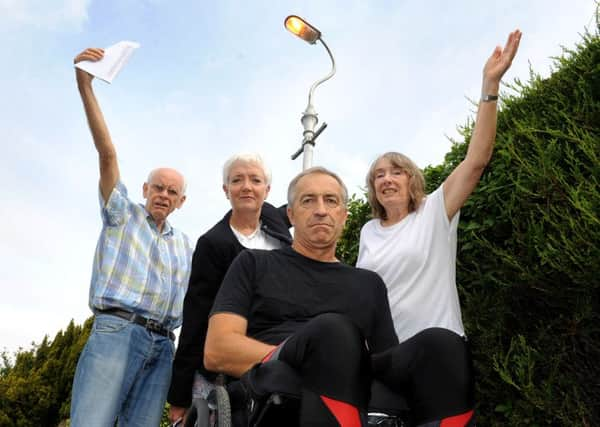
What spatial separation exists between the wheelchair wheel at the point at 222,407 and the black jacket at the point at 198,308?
52 centimetres

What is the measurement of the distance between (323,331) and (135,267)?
5.65 feet

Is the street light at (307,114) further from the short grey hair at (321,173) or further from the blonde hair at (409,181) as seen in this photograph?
the short grey hair at (321,173)

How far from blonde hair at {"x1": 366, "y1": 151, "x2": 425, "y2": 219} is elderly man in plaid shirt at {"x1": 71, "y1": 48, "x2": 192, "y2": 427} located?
1.18 metres

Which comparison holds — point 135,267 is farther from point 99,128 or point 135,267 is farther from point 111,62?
point 111,62

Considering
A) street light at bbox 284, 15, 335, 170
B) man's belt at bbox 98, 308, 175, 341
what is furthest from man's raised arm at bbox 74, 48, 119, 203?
street light at bbox 284, 15, 335, 170

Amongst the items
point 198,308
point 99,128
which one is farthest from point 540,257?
point 99,128

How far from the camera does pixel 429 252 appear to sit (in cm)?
244

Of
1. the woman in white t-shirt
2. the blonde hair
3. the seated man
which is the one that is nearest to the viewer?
the seated man

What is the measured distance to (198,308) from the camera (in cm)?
248

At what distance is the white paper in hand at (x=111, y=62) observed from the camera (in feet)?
9.56

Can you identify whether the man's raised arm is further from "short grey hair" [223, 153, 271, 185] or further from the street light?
the street light

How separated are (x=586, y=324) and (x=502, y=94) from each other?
151cm

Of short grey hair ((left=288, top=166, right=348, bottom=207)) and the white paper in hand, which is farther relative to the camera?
the white paper in hand

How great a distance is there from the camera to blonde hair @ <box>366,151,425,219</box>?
108 inches
